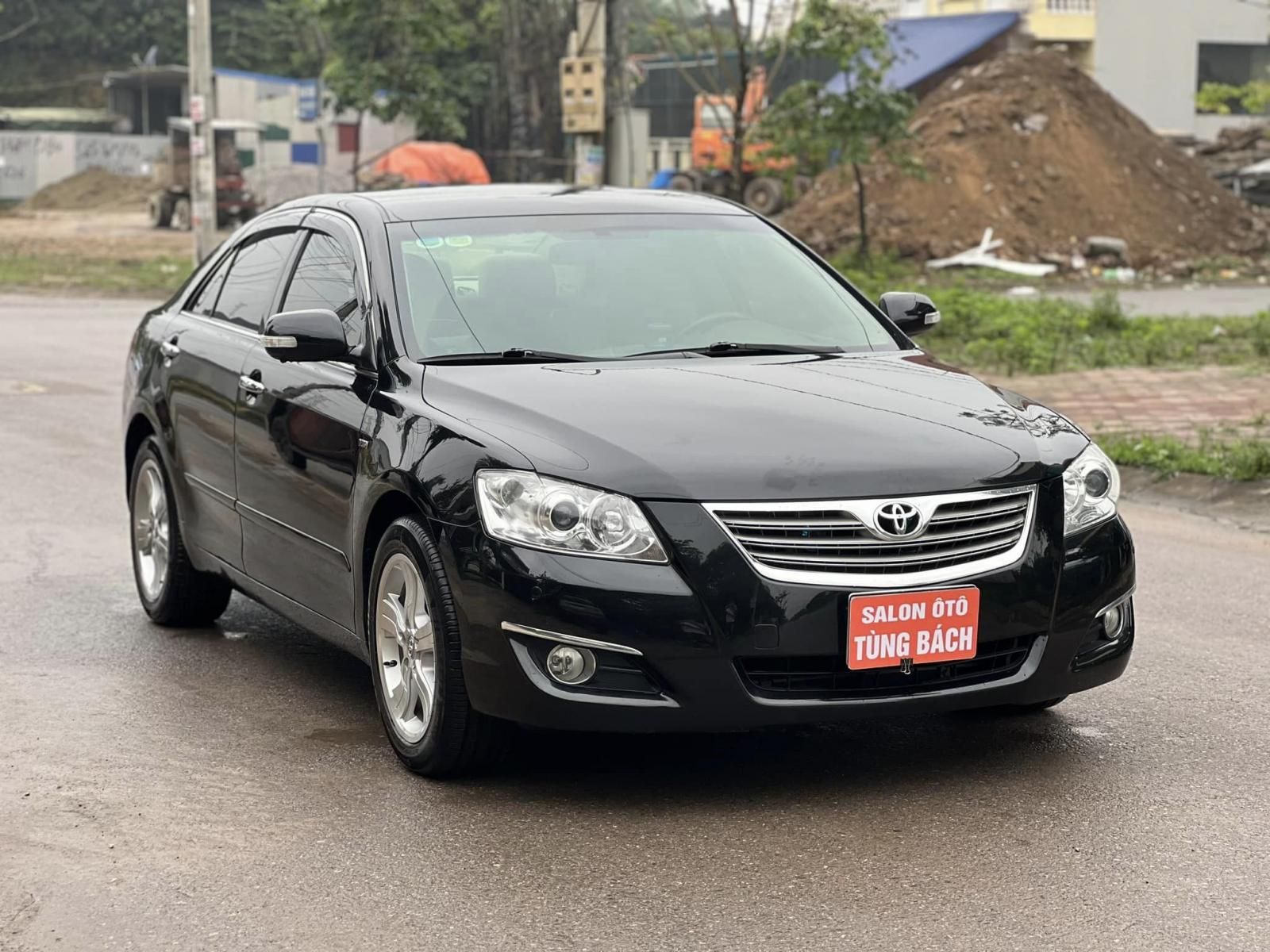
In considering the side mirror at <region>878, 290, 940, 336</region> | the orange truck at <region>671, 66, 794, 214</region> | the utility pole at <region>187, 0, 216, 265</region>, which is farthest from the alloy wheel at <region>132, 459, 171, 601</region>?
the utility pole at <region>187, 0, 216, 265</region>

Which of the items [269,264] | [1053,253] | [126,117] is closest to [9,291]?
[1053,253]

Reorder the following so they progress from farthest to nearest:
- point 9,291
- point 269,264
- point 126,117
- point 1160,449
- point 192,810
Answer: point 126,117 → point 9,291 → point 1160,449 → point 269,264 → point 192,810

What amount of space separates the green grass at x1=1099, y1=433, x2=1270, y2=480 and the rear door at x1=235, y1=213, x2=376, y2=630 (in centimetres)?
592

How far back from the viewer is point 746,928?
418cm

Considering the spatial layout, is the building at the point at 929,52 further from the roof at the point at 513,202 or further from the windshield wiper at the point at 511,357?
the windshield wiper at the point at 511,357

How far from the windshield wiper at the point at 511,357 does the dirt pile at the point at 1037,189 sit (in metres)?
26.3

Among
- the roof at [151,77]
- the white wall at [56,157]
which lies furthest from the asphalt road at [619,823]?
the roof at [151,77]

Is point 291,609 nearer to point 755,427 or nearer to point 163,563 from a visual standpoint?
point 163,563

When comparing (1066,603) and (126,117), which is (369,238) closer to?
(1066,603)

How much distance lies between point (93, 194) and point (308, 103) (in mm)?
14195

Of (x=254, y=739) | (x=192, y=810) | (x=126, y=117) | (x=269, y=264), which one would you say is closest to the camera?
(x=192, y=810)

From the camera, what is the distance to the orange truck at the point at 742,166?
3244 cm

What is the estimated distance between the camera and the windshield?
607 cm

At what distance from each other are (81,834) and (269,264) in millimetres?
2784
